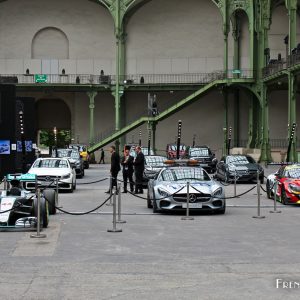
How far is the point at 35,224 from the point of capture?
14.4 m

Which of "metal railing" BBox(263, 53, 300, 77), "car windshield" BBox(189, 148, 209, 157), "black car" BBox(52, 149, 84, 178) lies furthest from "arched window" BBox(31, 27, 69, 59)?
"black car" BBox(52, 149, 84, 178)

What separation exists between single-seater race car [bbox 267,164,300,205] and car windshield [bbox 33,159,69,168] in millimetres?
9076

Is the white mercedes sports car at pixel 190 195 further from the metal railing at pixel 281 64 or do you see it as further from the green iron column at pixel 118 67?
the green iron column at pixel 118 67

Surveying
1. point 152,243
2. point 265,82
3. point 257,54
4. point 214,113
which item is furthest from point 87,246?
point 214,113

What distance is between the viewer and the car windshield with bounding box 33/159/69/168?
2733 centimetres

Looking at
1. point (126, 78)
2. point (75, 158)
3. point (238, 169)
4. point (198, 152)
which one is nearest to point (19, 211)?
point (238, 169)

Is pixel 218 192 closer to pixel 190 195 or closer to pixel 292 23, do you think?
pixel 190 195

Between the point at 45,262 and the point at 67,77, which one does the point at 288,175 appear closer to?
the point at 45,262

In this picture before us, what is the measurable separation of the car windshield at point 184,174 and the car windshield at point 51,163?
28.7 ft

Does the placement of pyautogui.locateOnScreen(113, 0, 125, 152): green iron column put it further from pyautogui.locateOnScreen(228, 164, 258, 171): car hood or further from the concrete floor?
the concrete floor

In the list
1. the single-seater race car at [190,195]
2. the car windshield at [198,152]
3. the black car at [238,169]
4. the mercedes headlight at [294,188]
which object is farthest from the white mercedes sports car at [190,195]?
the car windshield at [198,152]

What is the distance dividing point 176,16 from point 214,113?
9.18 metres

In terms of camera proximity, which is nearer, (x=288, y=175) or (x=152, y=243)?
(x=152, y=243)

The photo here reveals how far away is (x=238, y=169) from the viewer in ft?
106
